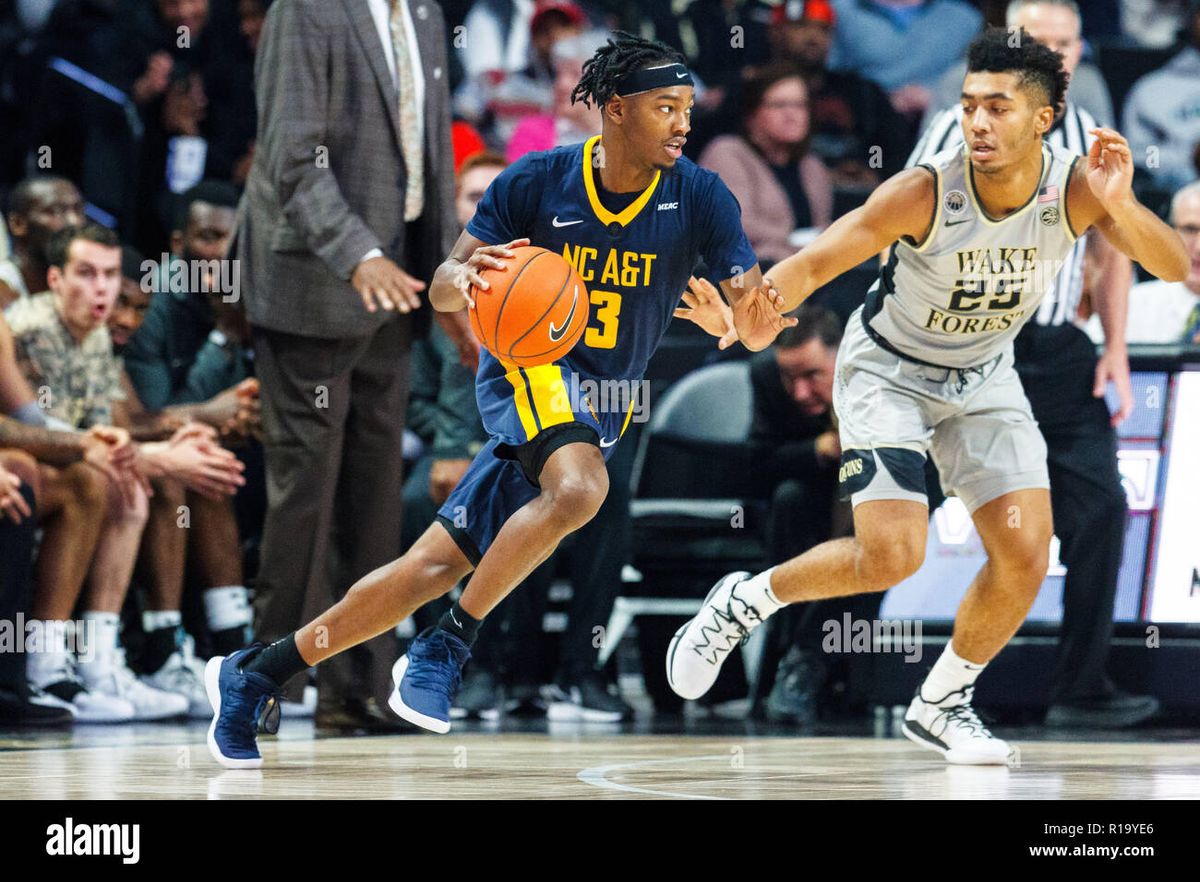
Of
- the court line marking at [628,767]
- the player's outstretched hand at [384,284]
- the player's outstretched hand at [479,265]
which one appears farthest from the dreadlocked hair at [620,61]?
the court line marking at [628,767]

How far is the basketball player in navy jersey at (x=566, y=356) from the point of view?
4.46 metres

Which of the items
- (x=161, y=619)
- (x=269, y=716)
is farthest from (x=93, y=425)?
(x=269, y=716)

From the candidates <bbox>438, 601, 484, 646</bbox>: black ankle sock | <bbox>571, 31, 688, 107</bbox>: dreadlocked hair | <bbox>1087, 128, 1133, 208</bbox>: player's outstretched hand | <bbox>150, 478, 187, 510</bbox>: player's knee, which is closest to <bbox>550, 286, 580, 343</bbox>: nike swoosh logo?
<bbox>571, 31, 688, 107</bbox>: dreadlocked hair

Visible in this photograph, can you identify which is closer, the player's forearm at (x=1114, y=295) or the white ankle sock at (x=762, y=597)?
the white ankle sock at (x=762, y=597)

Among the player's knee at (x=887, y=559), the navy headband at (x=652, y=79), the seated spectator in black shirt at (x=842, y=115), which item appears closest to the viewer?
the navy headband at (x=652, y=79)

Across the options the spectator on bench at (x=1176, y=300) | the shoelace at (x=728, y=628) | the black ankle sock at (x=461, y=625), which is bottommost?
the shoelace at (x=728, y=628)

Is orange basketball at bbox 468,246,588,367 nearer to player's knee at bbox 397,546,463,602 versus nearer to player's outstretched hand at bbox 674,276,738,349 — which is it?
player's outstretched hand at bbox 674,276,738,349

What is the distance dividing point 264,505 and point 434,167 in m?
1.81

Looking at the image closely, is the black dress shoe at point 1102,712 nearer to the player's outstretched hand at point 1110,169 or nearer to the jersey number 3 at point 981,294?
the jersey number 3 at point 981,294

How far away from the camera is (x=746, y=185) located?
8016 mm

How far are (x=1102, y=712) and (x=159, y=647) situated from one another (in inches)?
138

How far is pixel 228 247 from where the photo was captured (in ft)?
20.0

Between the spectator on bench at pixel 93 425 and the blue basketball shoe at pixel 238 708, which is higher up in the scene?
the spectator on bench at pixel 93 425
